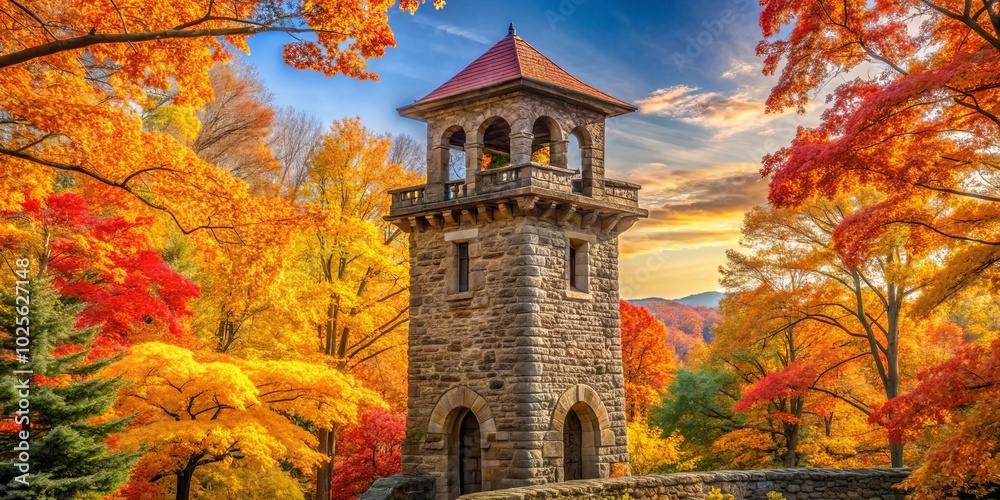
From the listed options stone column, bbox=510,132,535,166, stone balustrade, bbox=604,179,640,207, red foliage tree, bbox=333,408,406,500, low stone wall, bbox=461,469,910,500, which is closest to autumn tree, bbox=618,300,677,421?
red foliage tree, bbox=333,408,406,500

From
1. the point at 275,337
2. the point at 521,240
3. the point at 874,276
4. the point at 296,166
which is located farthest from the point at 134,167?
the point at 296,166

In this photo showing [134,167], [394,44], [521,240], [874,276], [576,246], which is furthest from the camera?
A: [874,276]

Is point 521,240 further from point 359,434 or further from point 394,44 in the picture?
point 359,434

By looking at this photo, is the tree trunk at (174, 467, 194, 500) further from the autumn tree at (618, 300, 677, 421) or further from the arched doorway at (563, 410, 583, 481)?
the autumn tree at (618, 300, 677, 421)

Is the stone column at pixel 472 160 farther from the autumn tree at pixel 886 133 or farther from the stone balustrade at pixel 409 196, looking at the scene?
the autumn tree at pixel 886 133

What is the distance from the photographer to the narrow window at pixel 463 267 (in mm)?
15594

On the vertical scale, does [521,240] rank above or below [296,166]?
below

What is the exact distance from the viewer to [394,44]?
887 centimetres

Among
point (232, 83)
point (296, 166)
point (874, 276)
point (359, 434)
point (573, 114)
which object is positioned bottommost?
point (359, 434)

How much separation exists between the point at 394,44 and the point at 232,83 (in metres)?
24.5

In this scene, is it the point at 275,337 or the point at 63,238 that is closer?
the point at 63,238

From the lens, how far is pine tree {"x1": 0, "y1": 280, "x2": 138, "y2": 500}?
39.9 feet

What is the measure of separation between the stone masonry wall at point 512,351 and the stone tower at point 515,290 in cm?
2

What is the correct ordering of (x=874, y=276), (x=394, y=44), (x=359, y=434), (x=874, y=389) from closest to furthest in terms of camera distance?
(x=394, y=44)
(x=874, y=276)
(x=359, y=434)
(x=874, y=389)
